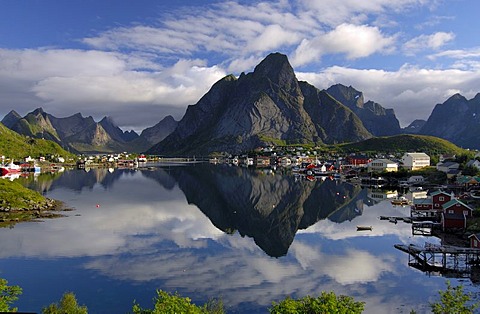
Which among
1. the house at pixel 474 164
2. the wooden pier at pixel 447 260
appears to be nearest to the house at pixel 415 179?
the house at pixel 474 164

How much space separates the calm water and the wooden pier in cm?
135

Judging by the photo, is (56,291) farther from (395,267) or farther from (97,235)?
(395,267)

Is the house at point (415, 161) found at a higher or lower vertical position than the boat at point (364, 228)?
higher

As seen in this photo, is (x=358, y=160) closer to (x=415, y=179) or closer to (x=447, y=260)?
(x=415, y=179)

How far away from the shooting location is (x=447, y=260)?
3275cm

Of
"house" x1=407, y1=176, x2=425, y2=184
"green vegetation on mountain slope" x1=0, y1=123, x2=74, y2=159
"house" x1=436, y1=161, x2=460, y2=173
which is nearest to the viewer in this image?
"house" x1=407, y1=176, x2=425, y2=184

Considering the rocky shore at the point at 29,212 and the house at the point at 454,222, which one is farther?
the rocky shore at the point at 29,212

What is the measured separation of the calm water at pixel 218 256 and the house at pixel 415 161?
50358mm

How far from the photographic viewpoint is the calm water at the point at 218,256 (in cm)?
2662

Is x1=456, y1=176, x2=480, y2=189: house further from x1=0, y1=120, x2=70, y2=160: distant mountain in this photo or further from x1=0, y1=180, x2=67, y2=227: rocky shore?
x1=0, y1=120, x2=70, y2=160: distant mountain

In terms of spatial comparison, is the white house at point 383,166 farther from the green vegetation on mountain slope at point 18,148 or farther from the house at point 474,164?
the green vegetation on mountain slope at point 18,148

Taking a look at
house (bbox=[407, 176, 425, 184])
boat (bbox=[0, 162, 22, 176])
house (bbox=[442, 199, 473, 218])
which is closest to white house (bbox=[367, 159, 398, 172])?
house (bbox=[407, 176, 425, 184])

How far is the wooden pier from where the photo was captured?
30.7m

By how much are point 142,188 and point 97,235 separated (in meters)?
49.2
